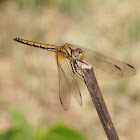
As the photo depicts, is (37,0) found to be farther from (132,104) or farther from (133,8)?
(132,104)

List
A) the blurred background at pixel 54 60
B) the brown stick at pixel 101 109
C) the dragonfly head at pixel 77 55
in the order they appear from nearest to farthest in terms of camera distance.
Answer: the brown stick at pixel 101 109
the dragonfly head at pixel 77 55
the blurred background at pixel 54 60

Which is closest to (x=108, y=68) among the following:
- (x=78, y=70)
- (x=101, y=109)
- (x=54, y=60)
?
(x=78, y=70)

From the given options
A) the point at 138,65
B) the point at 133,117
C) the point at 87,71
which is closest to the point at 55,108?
the point at 133,117

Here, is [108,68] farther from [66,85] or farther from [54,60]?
[54,60]

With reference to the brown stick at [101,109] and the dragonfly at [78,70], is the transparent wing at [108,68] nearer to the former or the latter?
the dragonfly at [78,70]

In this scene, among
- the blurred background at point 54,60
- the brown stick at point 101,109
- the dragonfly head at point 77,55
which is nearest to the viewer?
the brown stick at point 101,109

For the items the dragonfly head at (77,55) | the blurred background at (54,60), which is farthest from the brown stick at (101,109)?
the blurred background at (54,60)

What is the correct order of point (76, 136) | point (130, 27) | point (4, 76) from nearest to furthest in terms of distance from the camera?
point (76, 136)
point (4, 76)
point (130, 27)

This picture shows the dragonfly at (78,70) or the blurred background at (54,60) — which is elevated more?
the blurred background at (54,60)
